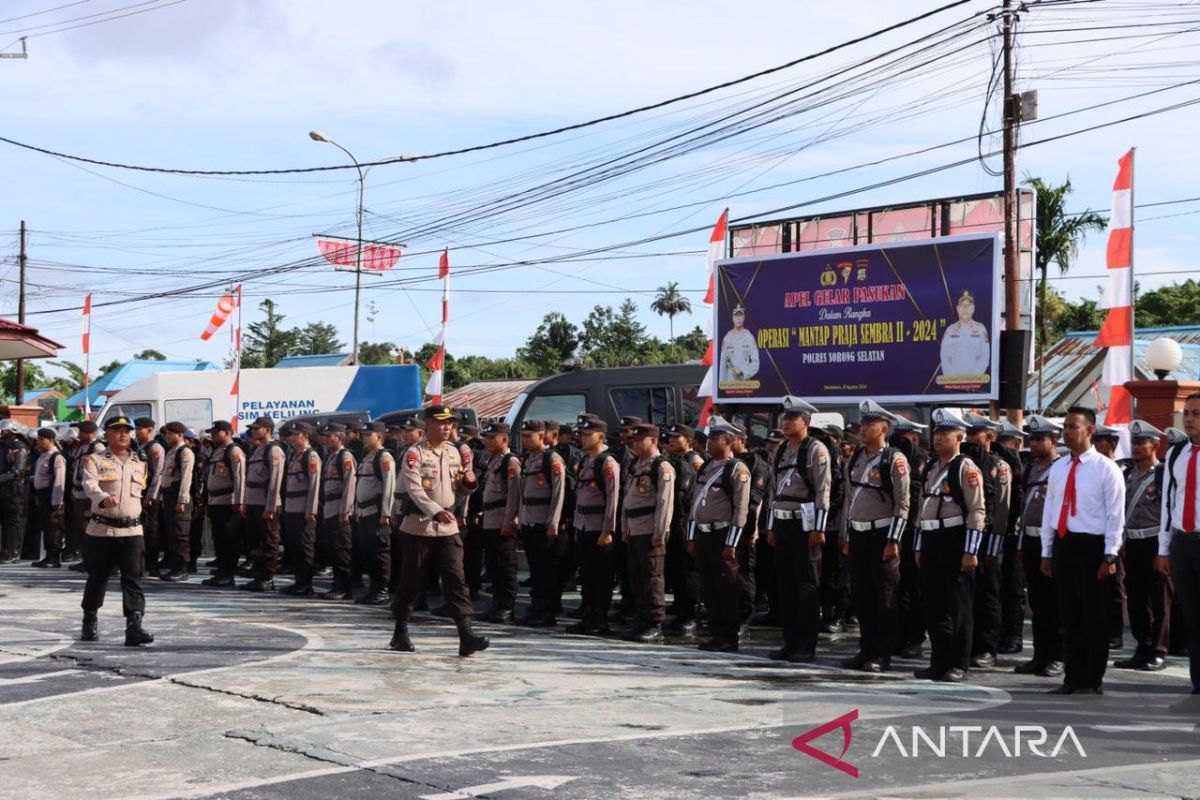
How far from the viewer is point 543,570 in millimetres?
13469

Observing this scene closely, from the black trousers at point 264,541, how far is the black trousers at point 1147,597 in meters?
9.63

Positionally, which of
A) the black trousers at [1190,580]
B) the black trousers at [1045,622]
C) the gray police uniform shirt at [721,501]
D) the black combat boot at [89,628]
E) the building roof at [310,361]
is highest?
the building roof at [310,361]

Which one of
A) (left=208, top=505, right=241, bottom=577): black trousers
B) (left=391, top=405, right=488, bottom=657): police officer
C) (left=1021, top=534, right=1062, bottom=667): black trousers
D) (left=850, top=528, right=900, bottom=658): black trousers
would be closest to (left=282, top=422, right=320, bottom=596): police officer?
(left=208, top=505, right=241, bottom=577): black trousers

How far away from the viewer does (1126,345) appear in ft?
45.4

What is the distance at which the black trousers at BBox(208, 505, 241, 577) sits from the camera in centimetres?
1672

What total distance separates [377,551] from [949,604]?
6.99 metres

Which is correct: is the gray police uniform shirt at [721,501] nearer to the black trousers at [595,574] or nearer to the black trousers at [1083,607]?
the black trousers at [595,574]

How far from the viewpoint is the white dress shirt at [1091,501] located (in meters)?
9.23

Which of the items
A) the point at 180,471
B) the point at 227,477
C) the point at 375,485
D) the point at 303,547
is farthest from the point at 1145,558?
the point at 180,471

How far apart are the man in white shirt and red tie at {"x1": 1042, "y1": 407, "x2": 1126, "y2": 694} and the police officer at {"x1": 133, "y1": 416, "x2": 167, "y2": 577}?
1172 cm

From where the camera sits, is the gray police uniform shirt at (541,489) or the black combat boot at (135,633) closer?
the black combat boot at (135,633)

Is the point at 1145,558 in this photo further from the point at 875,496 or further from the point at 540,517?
the point at 540,517

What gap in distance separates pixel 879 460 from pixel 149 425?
1174 centimetres

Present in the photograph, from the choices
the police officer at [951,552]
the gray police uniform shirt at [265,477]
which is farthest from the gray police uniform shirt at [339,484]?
the police officer at [951,552]
